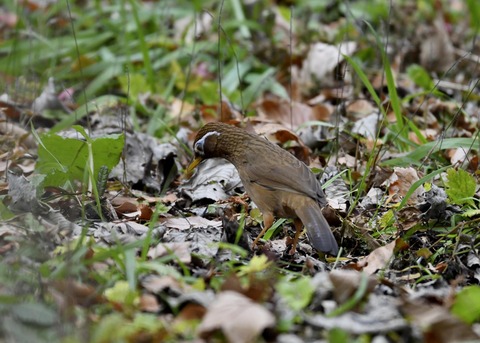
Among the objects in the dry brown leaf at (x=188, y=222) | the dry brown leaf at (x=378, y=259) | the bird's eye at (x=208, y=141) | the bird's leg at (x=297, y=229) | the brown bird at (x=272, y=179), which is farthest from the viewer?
the bird's eye at (x=208, y=141)

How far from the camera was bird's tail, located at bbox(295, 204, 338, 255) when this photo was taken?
464 cm

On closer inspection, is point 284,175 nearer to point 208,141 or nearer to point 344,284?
point 208,141

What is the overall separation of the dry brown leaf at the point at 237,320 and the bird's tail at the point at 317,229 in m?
1.35

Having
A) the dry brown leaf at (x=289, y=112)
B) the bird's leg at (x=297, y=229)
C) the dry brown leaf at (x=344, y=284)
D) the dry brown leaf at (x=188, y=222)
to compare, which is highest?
the dry brown leaf at (x=344, y=284)

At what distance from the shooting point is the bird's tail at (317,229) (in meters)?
4.64

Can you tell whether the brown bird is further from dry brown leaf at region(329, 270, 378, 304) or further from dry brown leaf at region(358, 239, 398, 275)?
dry brown leaf at region(329, 270, 378, 304)

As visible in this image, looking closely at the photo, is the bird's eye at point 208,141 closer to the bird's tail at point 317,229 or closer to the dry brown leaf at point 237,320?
the bird's tail at point 317,229

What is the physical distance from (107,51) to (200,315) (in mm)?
5821

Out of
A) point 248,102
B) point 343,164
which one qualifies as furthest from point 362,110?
point 343,164

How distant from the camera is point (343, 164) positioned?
6184 mm

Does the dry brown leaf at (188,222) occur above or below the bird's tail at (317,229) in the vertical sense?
below

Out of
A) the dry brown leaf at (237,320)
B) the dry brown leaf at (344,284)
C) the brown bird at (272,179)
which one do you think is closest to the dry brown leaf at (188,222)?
the brown bird at (272,179)

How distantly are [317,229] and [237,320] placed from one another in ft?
5.34

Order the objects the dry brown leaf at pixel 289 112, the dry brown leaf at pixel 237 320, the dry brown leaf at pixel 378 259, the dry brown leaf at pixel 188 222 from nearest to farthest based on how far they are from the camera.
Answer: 1. the dry brown leaf at pixel 237 320
2. the dry brown leaf at pixel 378 259
3. the dry brown leaf at pixel 188 222
4. the dry brown leaf at pixel 289 112
